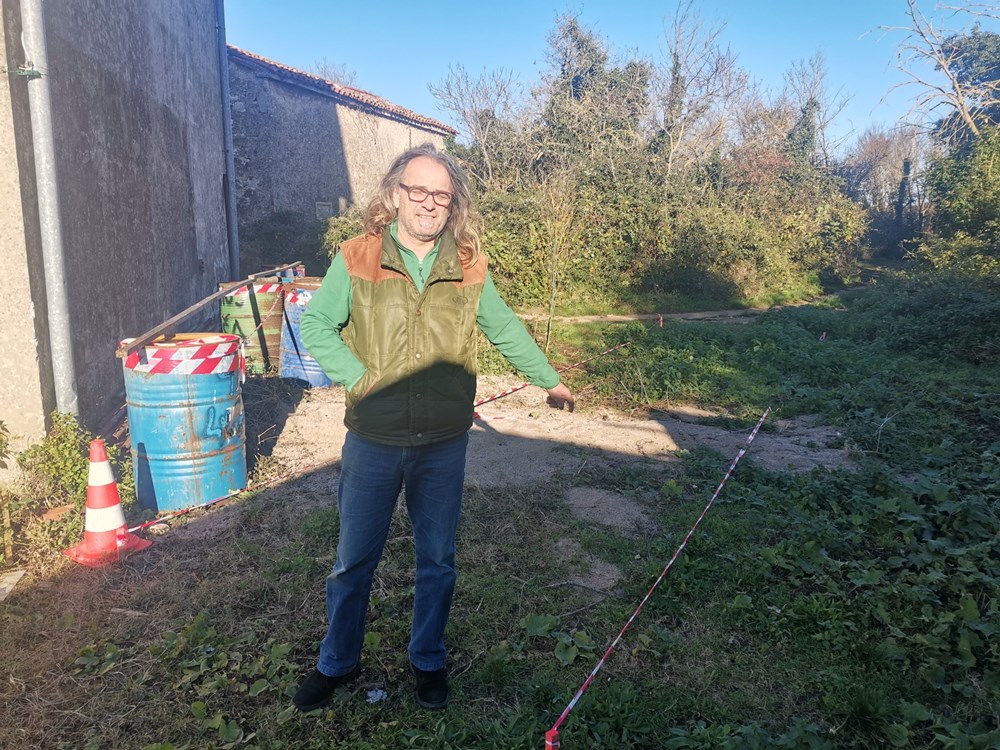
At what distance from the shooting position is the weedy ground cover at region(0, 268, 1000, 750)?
9.02 ft

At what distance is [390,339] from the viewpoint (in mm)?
2547

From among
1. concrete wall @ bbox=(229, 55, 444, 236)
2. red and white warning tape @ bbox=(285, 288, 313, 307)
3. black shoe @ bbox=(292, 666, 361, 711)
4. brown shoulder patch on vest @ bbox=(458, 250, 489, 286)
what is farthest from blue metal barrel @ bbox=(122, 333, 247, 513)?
concrete wall @ bbox=(229, 55, 444, 236)

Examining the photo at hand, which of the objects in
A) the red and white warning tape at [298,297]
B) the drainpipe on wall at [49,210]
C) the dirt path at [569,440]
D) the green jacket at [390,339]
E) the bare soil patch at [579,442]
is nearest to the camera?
the green jacket at [390,339]

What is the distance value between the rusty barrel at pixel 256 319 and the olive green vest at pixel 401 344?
5801 millimetres

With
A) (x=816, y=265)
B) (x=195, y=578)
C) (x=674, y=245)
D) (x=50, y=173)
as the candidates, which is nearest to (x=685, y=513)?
(x=195, y=578)

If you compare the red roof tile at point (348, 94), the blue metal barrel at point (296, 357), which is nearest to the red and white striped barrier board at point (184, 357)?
the blue metal barrel at point (296, 357)

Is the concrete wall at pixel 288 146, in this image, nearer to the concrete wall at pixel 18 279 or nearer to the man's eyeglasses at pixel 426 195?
the concrete wall at pixel 18 279

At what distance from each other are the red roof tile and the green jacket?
18741mm

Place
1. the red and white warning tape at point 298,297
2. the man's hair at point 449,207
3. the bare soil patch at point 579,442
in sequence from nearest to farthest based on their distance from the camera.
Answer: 1. the man's hair at point 449,207
2. the bare soil patch at point 579,442
3. the red and white warning tape at point 298,297

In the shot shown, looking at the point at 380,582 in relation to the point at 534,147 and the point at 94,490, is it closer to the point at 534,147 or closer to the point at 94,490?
→ the point at 94,490

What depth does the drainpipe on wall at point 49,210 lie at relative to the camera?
4750 millimetres

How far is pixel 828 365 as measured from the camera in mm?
9375

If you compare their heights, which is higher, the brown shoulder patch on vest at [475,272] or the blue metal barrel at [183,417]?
the brown shoulder patch on vest at [475,272]

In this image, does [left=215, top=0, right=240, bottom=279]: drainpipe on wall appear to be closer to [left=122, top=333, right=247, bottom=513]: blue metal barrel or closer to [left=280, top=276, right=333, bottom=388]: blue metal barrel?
[left=280, top=276, right=333, bottom=388]: blue metal barrel
